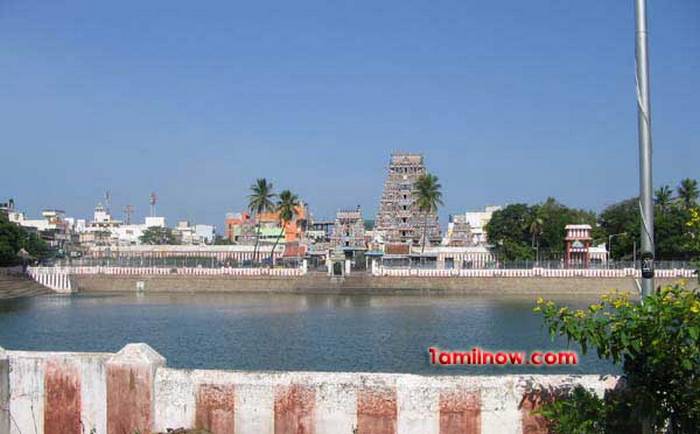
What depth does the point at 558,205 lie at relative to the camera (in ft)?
310

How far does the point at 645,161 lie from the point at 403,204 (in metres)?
81.7

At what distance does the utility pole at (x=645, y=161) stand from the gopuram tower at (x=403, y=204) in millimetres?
80509

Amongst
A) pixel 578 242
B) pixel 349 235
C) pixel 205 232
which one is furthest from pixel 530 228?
pixel 205 232

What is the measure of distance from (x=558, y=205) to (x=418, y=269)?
1232 inches

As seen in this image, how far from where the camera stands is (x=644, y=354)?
19.1 ft

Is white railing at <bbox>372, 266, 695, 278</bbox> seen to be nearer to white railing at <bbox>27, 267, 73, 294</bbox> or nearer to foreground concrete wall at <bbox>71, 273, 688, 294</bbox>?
foreground concrete wall at <bbox>71, 273, 688, 294</bbox>

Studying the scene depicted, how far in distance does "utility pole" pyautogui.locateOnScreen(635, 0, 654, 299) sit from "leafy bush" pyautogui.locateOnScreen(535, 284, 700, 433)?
2.18 ft

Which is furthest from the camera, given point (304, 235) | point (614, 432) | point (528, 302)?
point (304, 235)

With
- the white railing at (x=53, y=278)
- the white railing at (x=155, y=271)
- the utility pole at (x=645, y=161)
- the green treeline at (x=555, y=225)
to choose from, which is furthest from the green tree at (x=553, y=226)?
the utility pole at (x=645, y=161)

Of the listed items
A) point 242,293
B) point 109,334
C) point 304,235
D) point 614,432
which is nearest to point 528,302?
point 242,293

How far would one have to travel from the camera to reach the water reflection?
25391 mm

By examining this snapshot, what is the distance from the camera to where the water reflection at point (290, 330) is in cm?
2539

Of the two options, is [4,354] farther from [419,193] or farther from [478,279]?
[419,193]

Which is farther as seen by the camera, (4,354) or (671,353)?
(4,354)
